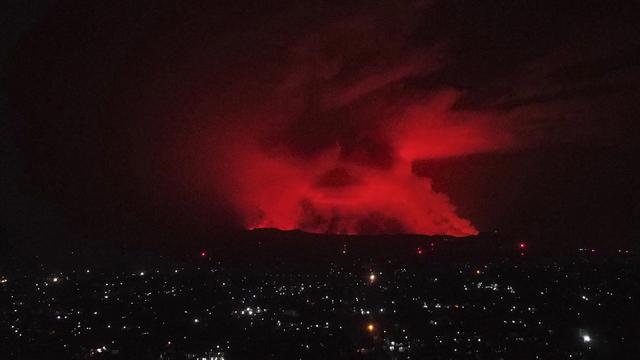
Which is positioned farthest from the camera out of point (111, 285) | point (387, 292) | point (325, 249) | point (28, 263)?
point (325, 249)

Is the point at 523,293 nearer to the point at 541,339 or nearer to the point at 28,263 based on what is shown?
the point at 541,339

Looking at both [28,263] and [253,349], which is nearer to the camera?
[253,349]

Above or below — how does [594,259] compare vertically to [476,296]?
above

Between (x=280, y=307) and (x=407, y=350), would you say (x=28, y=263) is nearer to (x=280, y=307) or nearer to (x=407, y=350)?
(x=280, y=307)

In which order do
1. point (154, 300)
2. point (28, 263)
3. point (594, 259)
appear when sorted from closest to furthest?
1. point (154, 300)
2. point (28, 263)
3. point (594, 259)

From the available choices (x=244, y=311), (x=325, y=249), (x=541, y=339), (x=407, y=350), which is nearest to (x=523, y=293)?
(x=541, y=339)

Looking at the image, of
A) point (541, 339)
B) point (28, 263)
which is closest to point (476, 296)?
point (541, 339)

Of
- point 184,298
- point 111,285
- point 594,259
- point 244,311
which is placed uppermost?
point 594,259
